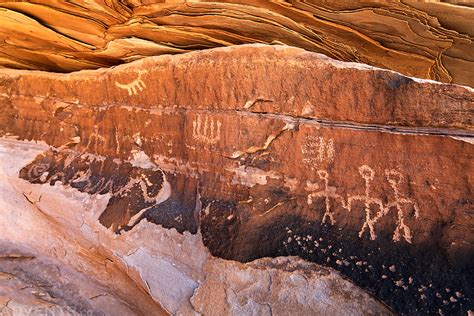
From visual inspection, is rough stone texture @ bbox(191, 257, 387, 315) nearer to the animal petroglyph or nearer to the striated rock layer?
the striated rock layer

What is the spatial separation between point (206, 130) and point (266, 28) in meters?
0.62

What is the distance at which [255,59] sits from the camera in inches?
78.9

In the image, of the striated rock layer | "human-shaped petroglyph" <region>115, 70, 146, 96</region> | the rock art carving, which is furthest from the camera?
"human-shaped petroglyph" <region>115, 70, 146, 96</region>

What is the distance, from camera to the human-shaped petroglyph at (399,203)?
167 centimetres

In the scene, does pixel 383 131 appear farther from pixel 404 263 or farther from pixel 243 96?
pixel 243 96

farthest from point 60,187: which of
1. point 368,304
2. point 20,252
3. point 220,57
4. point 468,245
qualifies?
point 468,245

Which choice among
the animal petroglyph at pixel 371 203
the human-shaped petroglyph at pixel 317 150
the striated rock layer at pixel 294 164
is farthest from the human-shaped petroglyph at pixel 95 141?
the animal petroglyph at pixel 371 203

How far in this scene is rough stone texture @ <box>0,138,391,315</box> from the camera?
1.72 m

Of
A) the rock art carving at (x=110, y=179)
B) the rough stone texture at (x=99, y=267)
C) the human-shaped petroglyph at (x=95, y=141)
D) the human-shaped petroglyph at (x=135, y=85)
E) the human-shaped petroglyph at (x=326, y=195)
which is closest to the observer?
the rough stone texture at (x=99, y=267)

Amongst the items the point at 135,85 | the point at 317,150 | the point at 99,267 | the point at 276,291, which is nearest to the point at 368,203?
the point at 317,150

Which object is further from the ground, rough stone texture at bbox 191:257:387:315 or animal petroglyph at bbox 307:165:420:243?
animal petroglyph at bbox 307:165:420:243

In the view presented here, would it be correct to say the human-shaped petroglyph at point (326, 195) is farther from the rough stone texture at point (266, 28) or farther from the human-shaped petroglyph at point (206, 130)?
the rough stone texture at point (266, 28)

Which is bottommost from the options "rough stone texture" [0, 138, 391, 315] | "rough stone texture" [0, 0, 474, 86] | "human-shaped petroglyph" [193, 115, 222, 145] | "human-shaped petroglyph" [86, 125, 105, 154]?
"rough stone texture" [0, 138, 391, 315]

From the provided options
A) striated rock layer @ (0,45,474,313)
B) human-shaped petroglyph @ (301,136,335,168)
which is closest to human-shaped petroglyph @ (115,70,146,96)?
striated rock layer @ (0,45,474,313)
